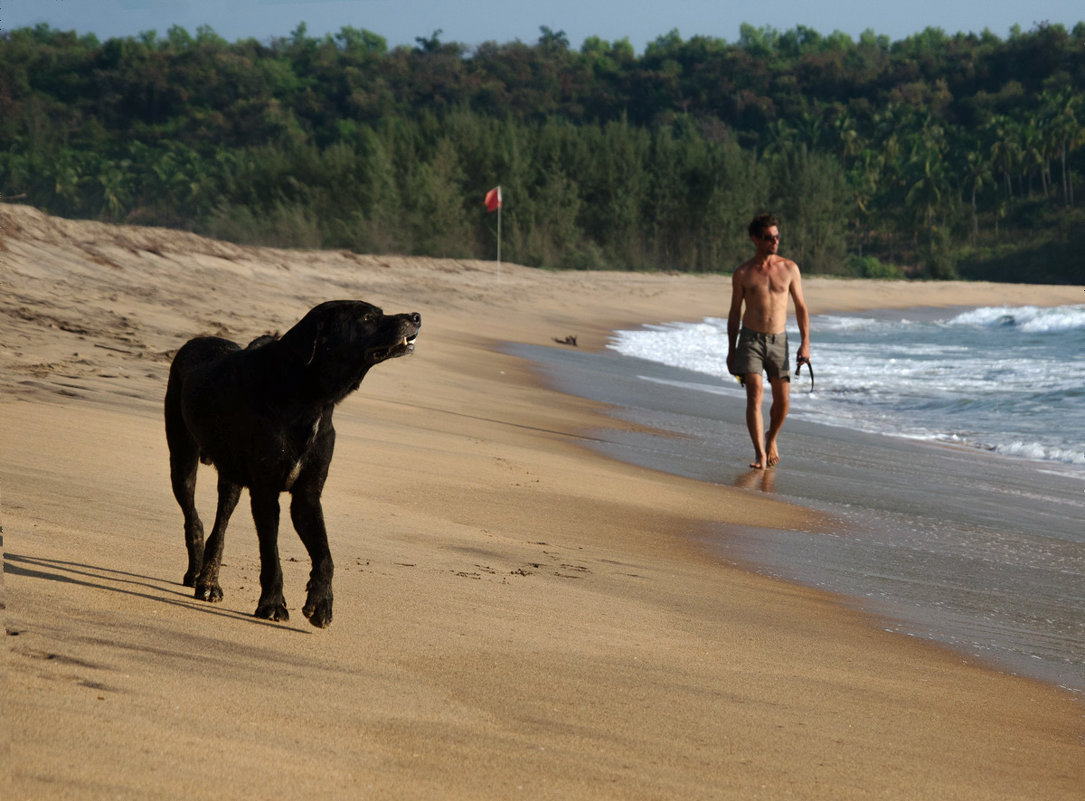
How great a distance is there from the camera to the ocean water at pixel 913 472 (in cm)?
460

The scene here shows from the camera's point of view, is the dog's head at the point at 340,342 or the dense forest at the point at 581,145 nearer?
the dog's head at the point at 340,342

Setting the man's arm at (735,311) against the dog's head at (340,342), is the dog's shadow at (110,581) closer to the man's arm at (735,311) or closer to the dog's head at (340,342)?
the dog's head at (340,342)

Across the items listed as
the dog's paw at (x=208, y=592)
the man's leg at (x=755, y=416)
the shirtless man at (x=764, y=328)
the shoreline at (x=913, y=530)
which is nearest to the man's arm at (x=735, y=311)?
the shirtless man at (x=764, y=328)

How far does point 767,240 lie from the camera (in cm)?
795

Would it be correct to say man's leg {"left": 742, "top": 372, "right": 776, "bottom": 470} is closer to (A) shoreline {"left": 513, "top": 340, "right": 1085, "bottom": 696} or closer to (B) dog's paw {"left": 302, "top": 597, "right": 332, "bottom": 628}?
(A) shoreline {"left": 513, "top": 340, "right": 1085, "bottom": 696}

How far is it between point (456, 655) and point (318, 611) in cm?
42

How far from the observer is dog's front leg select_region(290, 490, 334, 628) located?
10.3ft

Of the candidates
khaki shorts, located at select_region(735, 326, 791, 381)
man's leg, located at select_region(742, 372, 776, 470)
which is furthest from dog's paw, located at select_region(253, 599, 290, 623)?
khaki shorts, located at select_region(735, 326, 791, 381)

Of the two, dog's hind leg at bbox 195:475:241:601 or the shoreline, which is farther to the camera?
the shoreline

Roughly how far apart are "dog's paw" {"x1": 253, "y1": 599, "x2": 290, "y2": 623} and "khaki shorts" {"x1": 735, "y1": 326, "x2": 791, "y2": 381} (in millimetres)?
5459

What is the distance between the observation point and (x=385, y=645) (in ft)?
10.1

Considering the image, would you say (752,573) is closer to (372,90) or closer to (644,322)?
(644,322)

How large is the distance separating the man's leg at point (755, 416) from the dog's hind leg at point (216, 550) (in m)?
5.03

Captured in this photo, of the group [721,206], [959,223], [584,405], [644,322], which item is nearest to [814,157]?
[721,206]
